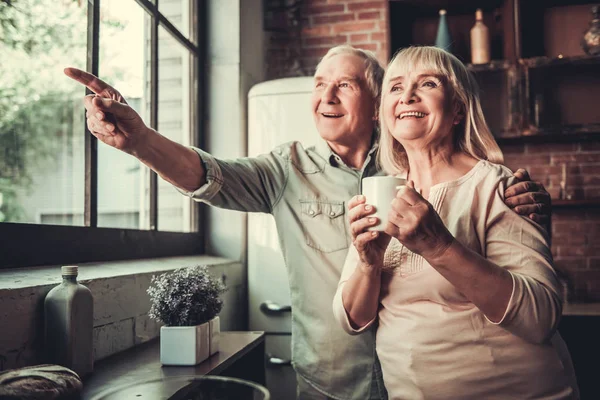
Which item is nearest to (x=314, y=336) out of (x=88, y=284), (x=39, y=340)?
(x=88, y=284)

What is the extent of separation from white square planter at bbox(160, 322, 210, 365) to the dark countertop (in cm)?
2

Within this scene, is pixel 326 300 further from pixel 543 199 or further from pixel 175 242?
pixel 175 242

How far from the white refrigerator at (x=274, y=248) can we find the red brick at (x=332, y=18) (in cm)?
105

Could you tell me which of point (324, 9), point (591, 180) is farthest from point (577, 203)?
point (324, 9)

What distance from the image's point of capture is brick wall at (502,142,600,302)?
3342 millimetres

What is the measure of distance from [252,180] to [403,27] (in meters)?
2.38

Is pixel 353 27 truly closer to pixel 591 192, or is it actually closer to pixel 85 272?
pixel 591 192

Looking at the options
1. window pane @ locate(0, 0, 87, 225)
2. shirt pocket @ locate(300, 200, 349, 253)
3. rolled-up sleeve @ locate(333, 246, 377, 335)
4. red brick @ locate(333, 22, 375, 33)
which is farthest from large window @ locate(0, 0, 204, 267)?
red brick @ locate(333, 22, 375, 33)

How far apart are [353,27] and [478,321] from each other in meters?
2.86

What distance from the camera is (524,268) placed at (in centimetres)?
106

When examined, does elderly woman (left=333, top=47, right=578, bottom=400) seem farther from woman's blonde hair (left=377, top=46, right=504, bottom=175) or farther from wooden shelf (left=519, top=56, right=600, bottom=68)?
wooden shelf (left=519, top=56, right=600, bottom=68)

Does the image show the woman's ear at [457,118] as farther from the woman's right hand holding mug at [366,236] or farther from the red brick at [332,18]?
the red brick at [332,18]

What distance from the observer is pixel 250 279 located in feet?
9.05

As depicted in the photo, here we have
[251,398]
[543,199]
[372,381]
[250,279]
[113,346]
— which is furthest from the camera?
[250,279]
